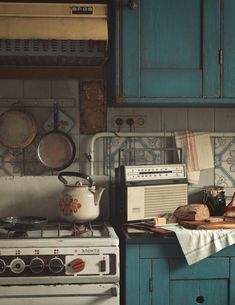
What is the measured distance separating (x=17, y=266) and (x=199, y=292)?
0.82 metres

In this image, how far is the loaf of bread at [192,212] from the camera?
253cm

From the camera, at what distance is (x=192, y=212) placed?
8.32ft

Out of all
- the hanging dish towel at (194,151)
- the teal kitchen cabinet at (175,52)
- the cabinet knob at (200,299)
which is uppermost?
the teal kitchen cabinet at (175,52)

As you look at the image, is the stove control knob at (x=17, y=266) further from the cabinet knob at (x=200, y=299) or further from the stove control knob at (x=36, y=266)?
the cabinet knob at (x=200, y=299)

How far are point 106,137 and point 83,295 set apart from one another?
0.98 meters

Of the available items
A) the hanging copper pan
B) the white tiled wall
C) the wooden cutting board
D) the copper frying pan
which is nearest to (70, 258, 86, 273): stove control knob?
the wooden cutting board

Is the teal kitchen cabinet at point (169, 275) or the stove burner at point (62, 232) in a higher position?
the stove burner at point (62, 232)

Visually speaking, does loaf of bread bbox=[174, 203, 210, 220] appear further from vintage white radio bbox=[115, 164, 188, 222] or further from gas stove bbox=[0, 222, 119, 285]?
gas stove bbox=[0, 222, 119, 285]

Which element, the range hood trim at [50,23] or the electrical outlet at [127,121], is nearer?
the range hood trim at [50,23]

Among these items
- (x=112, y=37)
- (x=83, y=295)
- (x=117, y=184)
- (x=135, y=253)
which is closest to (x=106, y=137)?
(x=117, y=184)

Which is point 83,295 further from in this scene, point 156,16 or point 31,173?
point 156,16

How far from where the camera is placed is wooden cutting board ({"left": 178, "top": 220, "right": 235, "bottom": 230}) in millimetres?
2400

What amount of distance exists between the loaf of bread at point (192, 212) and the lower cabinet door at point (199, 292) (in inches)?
12.8

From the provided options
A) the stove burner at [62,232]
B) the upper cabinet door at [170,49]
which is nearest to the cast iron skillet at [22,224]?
the stove burner at [62,232]
